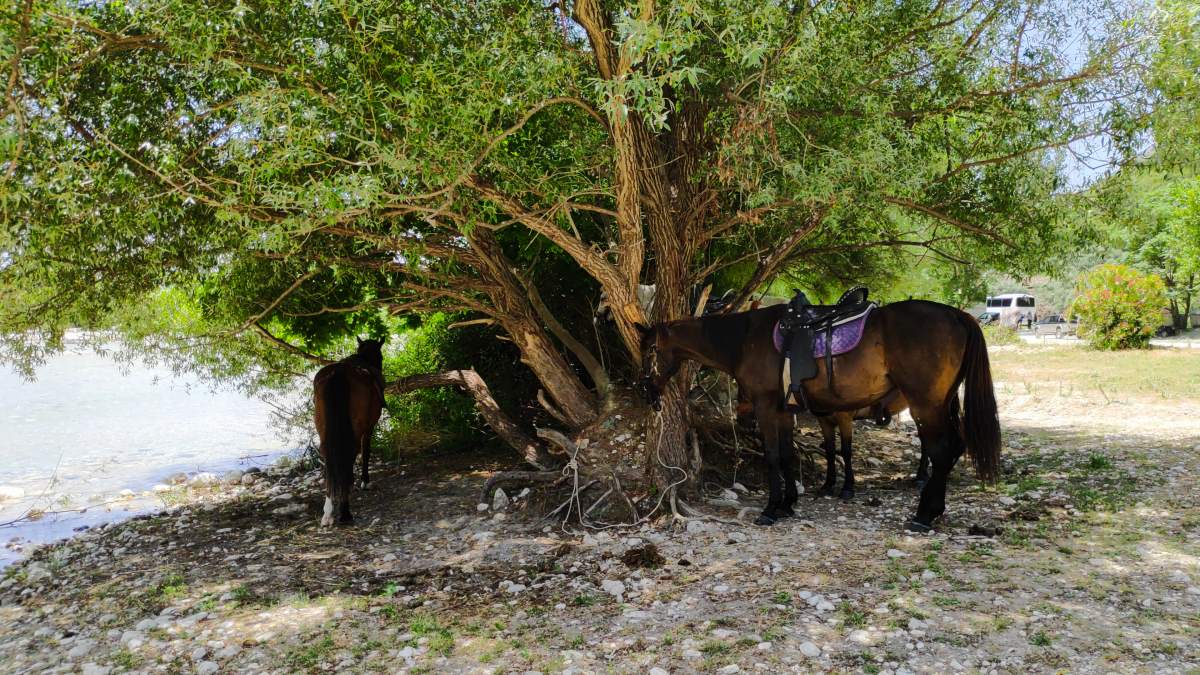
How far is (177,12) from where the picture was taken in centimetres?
504

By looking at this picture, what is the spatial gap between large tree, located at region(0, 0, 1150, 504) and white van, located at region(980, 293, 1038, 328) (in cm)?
4587

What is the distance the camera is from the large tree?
5.26 metres

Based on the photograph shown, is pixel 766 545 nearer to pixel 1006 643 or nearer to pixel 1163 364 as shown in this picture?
pixel 1006 643

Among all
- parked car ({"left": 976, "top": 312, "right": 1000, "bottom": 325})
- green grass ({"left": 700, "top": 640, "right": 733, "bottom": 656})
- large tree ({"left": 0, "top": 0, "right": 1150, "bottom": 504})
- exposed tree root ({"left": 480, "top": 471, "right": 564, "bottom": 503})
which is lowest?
parked car ({"left": 976, "top": 312, "right": 1000, "bottom": 325})

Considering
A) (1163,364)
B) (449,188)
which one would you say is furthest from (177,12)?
(1163,364)

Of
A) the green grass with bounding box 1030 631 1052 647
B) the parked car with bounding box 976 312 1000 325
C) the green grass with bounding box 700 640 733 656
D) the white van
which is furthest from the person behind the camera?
the white van

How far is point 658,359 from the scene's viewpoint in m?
6.95

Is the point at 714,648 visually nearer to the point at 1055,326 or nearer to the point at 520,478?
the point at 520,478

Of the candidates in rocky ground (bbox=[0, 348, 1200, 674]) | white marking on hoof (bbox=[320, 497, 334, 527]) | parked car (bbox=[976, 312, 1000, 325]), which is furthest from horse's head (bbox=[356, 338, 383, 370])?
parked car (bbox=[976, 312, 1000, 325])

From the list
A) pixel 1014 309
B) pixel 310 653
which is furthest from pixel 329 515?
pixel 1014 309

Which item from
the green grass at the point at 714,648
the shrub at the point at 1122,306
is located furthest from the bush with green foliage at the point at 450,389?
the shrub at the point at 1122,306

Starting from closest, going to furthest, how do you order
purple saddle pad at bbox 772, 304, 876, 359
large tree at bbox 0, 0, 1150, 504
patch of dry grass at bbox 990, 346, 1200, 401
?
large tree at bbox 0, 0, 1150, 504 → purple saddle pad at bbox 772, 304, 876, 359 → patch of dry grass at bbox 990, 346, 1200, 401

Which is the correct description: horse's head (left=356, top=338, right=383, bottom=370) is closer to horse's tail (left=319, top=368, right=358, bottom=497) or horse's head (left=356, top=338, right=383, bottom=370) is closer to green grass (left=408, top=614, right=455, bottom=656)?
horse's tail (left=319, top=368, right=358, bottom=497)

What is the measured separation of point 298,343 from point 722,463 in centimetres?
684
